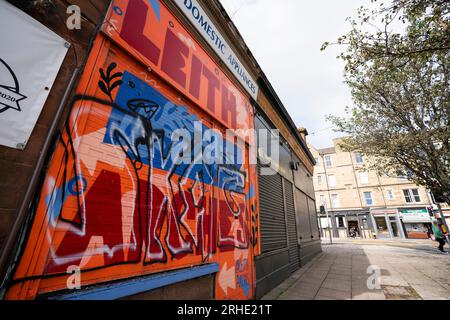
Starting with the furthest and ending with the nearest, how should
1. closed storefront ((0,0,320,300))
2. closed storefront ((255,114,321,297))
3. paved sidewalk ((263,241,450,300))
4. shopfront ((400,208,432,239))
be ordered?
shopfront ((400,208,432,239)) → closed storefront ((255,114,321,297)) → paved sidewalk ((263,241,450,300)) → closed storefront ((0,0,320,300))

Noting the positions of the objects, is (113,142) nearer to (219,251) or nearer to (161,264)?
(161,264)

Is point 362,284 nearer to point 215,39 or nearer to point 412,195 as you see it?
A: point 215,39

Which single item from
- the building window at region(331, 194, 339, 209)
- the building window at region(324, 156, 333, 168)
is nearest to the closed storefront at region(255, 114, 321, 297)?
the building window at region(331, 194, 339, 209)

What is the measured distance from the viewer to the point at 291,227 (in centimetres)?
786

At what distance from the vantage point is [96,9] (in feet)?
7.77

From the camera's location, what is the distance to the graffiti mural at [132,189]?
183cm

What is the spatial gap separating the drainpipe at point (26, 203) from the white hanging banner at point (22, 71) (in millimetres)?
129

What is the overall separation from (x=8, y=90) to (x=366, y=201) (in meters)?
32.7

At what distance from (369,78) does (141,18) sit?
12.0 m

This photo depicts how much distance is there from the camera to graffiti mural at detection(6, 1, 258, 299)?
183cm

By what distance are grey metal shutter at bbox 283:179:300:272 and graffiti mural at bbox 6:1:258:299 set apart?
134 inches

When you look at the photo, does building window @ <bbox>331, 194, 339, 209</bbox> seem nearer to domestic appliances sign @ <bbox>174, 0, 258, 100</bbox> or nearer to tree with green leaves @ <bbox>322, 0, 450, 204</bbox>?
tree with green leaves @ <bbox>322, 0, 450, 204</bbox>

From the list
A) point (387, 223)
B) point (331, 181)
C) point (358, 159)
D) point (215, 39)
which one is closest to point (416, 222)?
point (387, 223)

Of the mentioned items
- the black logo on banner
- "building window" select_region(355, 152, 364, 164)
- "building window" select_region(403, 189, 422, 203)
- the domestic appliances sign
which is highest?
"building window" select_region(355, 152, 364, 164)
